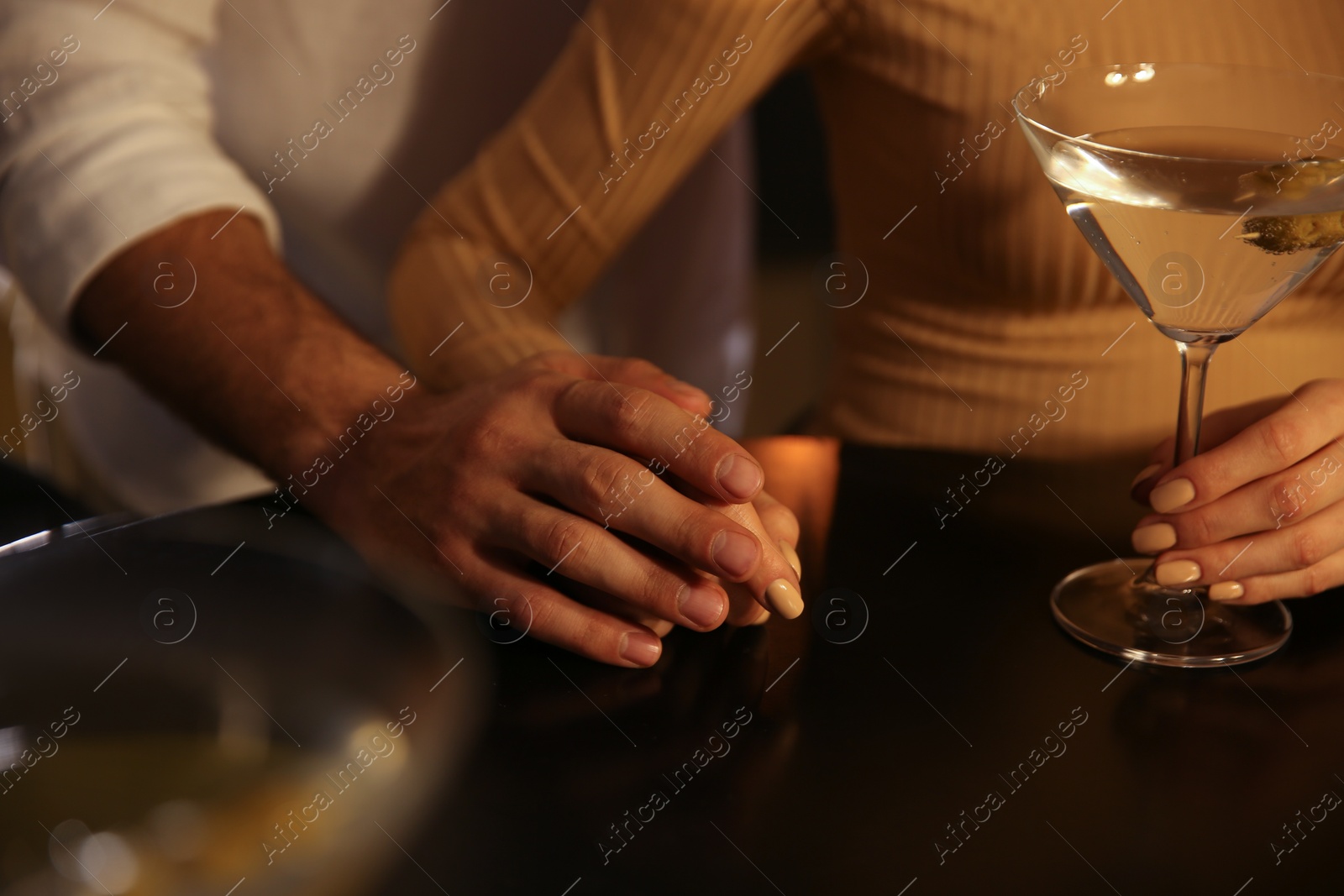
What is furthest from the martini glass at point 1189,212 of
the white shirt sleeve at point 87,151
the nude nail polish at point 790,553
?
the white shirt sleeve at point 87,151

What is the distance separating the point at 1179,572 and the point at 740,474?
0.67 feet

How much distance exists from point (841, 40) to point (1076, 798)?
0.57 metres

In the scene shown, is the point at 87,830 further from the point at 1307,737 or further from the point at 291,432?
the point at 1307,737

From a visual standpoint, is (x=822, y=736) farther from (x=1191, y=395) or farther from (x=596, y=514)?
(x=1191, y=395)

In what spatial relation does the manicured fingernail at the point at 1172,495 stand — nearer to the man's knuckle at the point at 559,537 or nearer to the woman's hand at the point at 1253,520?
the woman's hand at the point at 1253,520

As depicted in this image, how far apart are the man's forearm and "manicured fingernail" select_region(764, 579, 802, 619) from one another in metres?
0.30

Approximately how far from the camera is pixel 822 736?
0.42 m

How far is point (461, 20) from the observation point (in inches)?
41.1

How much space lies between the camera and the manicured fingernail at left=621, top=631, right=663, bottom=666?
0.46 metres

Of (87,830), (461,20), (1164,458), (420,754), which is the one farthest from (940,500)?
(461,20)

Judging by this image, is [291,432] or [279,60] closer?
[291,432]

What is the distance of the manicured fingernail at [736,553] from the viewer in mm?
459

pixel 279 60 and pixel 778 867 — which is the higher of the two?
pixel 279 60

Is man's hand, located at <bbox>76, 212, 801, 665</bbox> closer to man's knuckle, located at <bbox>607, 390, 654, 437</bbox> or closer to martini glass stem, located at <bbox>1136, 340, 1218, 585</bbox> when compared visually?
man's knuckle, located at <bbox>607, 390, 654, 437</bbox>
